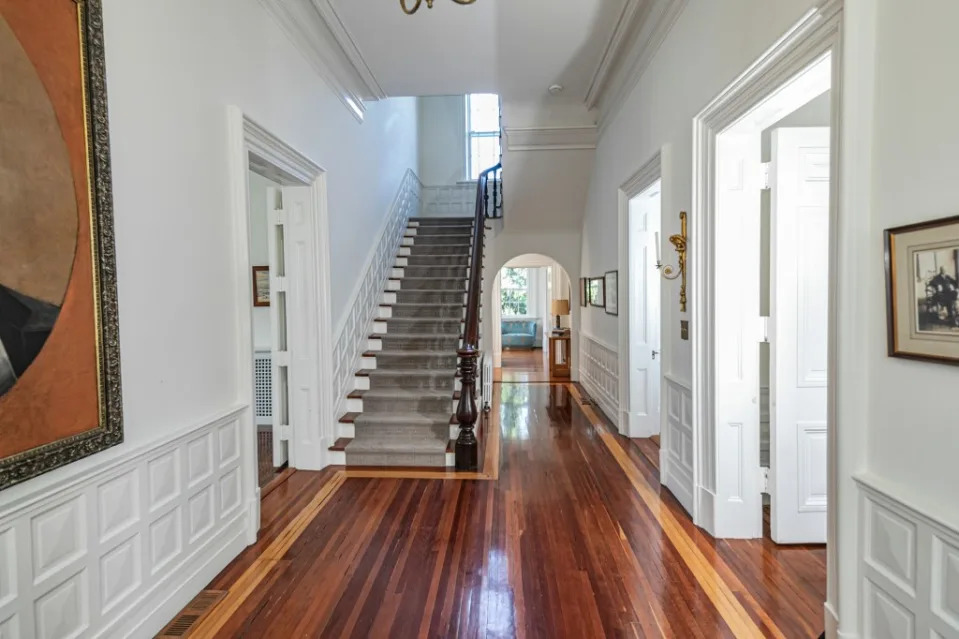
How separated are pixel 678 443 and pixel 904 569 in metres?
1.76

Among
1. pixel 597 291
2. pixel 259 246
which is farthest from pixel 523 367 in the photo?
pixel 259 246

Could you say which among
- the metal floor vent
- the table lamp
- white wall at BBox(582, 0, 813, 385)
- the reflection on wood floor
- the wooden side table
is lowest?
the metal floor vent

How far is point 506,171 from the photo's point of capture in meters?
6.07

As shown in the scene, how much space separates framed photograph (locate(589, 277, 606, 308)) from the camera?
550cm

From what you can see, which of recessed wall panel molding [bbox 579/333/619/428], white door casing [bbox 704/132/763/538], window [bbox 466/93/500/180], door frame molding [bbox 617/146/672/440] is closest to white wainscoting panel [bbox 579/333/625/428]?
recessed wall panel molding [bbox 579/333/619/428]

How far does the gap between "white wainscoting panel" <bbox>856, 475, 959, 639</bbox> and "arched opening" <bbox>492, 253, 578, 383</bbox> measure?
19.1ft

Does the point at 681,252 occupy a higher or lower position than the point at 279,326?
higher

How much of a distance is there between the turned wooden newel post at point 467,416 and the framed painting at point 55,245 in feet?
7.90

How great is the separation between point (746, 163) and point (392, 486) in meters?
3.27

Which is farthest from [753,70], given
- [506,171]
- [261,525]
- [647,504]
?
[506,171]

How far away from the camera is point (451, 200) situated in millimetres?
9148

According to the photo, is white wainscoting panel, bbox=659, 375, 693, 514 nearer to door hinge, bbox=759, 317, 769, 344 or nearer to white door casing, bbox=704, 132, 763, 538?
white door casing, bbox=704, 132, 763, 538

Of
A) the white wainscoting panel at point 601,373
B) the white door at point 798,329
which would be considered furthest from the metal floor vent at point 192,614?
the white wainscoting panel at point 601,373

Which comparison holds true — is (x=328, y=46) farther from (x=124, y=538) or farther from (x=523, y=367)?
(x=523, y=367)
